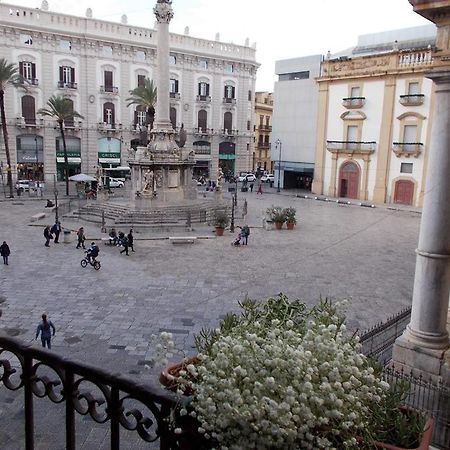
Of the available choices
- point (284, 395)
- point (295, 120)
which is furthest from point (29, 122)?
point (284, 395)

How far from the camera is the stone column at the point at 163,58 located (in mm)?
33000

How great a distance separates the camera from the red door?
43.6 meters

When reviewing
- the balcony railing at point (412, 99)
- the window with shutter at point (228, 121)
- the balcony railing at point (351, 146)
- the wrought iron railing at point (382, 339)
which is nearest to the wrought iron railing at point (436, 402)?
the wrought iron railing at point (382, 339)

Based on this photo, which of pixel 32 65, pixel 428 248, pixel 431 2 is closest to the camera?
pixel 431 2

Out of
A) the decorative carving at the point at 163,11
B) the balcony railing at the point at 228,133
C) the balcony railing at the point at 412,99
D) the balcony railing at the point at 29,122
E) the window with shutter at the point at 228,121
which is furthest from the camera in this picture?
the window with shutter at the point at 228,121

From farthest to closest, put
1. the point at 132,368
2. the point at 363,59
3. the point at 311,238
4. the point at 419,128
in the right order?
1. the point at 363,59
2. the point at 419,128
3. the point at 311,238
4. the point at 132,368

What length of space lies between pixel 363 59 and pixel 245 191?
17.5 m

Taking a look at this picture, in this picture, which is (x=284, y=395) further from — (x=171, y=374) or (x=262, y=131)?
(x=262, y=131)

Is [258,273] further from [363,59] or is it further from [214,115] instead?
[214,115]

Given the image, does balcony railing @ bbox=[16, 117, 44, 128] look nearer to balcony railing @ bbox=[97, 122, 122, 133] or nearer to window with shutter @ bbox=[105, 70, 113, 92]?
balcony railing @ bbox=[97, 122, 122, 133]

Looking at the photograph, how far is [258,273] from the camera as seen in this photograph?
19.5m

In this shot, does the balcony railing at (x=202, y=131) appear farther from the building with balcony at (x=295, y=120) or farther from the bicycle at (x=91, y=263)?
the bicycle at (x=91, y=263)

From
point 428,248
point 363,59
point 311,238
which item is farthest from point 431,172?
point 363,59

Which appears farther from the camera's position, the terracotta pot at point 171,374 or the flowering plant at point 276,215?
the flowering plant at point 276,215
